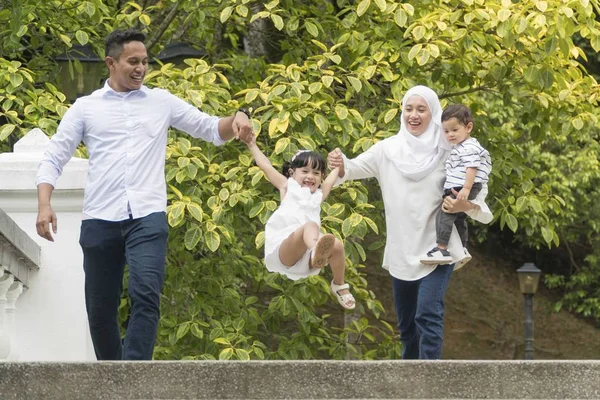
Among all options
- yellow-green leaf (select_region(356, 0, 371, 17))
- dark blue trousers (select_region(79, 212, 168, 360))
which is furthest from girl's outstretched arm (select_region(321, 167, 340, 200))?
yellow-green leaf (select_region(356, 0, 371, 17))

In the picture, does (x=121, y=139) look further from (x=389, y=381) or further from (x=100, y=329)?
(x=389, y=381)

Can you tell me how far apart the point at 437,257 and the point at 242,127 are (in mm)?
1121

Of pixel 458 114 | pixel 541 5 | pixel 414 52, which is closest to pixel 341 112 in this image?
pixel 414 52

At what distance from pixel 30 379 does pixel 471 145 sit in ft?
8.77

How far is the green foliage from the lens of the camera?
8.93 meters

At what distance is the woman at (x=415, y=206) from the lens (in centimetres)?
611

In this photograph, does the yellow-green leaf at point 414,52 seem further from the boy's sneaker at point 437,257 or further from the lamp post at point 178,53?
the boy's sneaker at point 437,257

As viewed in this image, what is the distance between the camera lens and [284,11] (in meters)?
9.95

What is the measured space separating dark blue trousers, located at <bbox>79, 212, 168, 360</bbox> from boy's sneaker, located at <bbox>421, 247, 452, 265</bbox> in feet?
4.09

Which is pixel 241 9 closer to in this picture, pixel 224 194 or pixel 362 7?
pixel 362 7

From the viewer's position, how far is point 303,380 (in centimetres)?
426

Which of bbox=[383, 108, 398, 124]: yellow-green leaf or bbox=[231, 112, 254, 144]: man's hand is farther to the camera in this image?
bbox=[383, 108, 398, 124]: yellow-green leaf

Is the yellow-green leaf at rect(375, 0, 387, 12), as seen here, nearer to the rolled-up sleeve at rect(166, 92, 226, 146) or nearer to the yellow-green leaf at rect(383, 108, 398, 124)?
the yellow-green leaf at rect(383, 108, 398, 124)

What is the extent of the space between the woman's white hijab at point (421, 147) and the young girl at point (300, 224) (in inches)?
12.8
